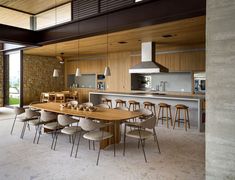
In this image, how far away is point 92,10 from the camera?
5.02 meters

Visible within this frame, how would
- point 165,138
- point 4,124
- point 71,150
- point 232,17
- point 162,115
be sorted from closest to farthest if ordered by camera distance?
point 232,17
point 71,150
point 165,138
point 4,124
point 162,115

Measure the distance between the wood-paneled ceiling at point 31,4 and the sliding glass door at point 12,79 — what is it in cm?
212

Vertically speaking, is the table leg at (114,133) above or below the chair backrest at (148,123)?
below

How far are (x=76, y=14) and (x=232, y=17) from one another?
13.4 ft

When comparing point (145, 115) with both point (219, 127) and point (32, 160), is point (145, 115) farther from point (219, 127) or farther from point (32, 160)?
point (32, 160)

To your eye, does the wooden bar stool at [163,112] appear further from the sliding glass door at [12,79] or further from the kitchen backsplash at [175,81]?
the sliding glass door at [12,79]

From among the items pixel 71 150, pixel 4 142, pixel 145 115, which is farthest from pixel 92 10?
pixel 4 142

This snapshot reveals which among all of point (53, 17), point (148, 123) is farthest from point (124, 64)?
point (148, 123)

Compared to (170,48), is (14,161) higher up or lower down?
lower down

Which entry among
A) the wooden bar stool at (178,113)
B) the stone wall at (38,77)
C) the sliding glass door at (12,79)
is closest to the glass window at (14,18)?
the sliding glass door at (12,79)

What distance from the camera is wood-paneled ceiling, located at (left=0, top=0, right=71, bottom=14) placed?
6430 mm

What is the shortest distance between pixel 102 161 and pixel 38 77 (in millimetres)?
7936

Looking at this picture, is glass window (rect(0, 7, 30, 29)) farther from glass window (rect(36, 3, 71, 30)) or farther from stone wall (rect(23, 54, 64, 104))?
stone wall (rect(23, 54, 64, 104))

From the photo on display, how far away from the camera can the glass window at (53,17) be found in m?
6.29
